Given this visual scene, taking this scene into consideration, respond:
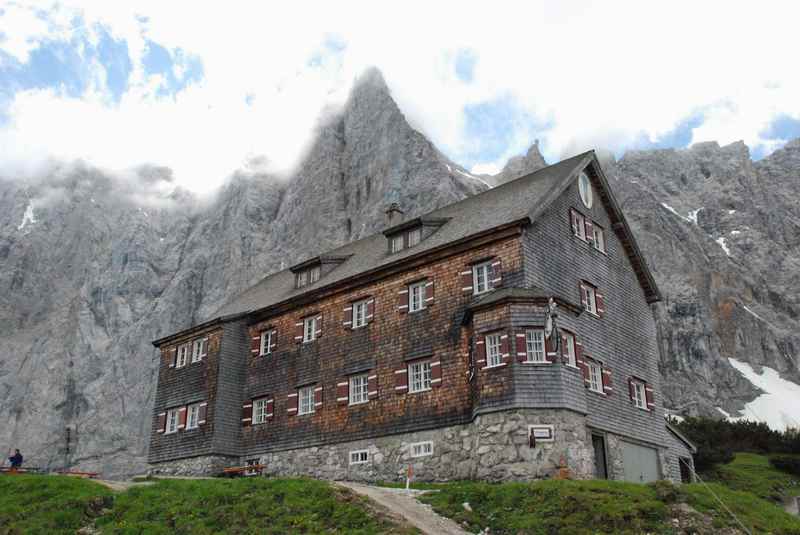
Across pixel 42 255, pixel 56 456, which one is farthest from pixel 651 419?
pixel 42 255

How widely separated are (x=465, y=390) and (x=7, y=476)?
17.2 meters

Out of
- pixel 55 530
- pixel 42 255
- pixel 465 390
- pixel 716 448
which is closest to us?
pixel 55 530

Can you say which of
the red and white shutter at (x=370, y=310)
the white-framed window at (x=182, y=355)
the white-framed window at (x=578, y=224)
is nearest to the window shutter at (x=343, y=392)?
the red and white shutter at (x=370, y=310)

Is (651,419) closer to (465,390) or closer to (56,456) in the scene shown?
(465,390)

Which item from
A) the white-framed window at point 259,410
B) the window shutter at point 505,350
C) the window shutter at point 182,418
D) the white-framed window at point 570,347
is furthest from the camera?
the window shutter at point 182,418

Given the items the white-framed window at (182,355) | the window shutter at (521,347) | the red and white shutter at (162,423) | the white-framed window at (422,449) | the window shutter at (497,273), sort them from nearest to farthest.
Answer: the window shutter at (521,347) < the window shutter at (497,273) < the white-framed window at (422,449) < the red and white shutter at (162,423) < the white-framed window at (182,355)

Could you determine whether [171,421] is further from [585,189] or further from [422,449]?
[585,189]

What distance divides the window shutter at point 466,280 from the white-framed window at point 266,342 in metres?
12.9

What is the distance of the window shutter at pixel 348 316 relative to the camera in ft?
116

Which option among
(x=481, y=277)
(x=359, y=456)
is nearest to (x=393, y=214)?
(x=481, y=277)

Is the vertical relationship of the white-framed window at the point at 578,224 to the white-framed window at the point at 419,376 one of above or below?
above

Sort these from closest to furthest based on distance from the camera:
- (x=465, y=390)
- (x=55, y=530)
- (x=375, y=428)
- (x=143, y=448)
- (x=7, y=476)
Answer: (x=55, y=530), (x=7, y=476), (x=465, y=390), (x=375, y=428), (x=143, y=448)

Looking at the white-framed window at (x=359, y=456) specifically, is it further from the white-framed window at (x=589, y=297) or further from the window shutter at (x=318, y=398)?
the white-framed window at (x=589, y=297)

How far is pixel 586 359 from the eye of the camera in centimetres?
3041
